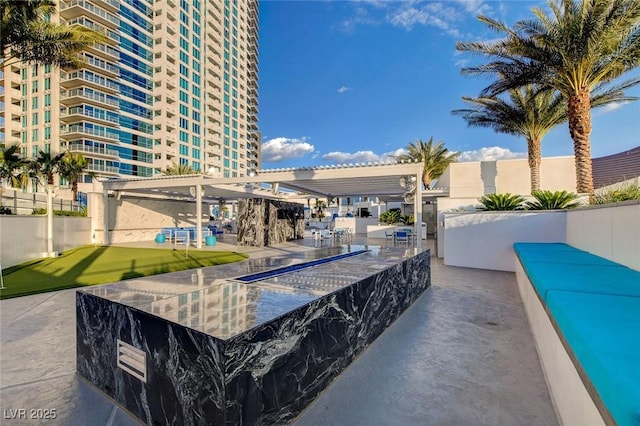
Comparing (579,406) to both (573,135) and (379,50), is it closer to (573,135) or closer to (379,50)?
(573,135)

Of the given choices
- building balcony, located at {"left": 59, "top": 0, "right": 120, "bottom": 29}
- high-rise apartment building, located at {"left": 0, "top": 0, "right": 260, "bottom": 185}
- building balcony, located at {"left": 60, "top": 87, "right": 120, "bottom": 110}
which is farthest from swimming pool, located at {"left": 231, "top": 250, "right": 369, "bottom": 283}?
building balcony, located at {"left": 59, "top": 0, "right": 120, "bottom": 29}

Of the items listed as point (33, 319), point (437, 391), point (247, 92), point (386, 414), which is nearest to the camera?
point (386, 414)

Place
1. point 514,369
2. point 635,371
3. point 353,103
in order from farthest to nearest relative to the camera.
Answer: point 353,103, point 514,369, point 635,371

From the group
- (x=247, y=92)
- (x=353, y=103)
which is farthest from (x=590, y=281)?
(x=247, y=92)

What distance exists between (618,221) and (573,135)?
764 cm

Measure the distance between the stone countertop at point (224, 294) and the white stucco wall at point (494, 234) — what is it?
264 inches

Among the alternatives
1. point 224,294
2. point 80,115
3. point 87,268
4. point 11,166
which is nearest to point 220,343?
point 224,294

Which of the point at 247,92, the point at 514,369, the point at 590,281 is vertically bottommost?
the point at 514,369

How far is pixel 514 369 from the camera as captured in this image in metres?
3.34

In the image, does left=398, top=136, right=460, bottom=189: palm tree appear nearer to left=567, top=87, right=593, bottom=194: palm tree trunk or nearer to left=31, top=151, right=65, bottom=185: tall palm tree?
left=567, top=87, right=593, bottom=194: palm tree trunk

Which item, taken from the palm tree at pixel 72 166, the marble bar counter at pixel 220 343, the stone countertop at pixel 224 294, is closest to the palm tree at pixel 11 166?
the palm tree at pixel 72 166

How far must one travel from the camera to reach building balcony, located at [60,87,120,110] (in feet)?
120

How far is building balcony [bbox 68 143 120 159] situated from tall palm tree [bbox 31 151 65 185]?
53.1 ft

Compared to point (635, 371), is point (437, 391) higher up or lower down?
lower down
